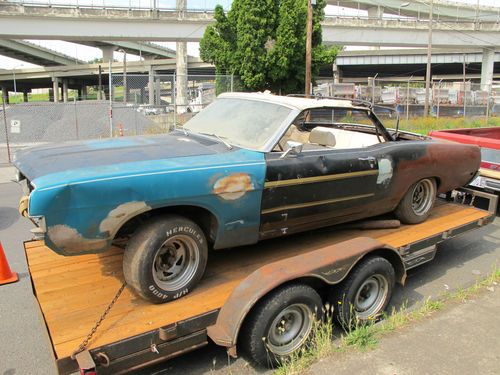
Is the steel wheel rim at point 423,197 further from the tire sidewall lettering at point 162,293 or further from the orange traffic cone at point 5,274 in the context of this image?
the orange traffic cone at point 5,274

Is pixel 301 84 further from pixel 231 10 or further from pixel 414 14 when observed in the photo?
pixel 414 14

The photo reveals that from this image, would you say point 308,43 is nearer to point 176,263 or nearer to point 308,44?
point 308,44

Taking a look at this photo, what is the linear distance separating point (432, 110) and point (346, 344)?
29.9 m

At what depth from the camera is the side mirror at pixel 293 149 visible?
3.82 metres

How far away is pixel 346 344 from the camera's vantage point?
10.7 feet

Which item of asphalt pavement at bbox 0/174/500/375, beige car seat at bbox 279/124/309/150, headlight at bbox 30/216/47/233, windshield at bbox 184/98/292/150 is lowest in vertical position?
asphalt pavement at bbox 0/174/500/375

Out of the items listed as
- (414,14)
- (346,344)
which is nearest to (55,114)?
(346,344)

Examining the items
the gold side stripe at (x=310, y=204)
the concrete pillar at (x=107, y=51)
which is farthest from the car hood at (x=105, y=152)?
the concrete pillar at (x=107, y=51)

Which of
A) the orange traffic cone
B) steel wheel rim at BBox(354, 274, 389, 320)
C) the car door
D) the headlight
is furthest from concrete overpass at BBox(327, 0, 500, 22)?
the headlight

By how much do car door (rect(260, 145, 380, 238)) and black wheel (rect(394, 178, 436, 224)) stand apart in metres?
0.62

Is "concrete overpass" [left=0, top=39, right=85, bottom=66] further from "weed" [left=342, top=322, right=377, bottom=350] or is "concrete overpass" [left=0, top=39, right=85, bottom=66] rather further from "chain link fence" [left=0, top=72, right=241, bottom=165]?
"weed" [left=342, top=322, right=377, bottom=350]

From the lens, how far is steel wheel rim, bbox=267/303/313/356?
3.20 meters

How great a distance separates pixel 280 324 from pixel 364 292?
95cm

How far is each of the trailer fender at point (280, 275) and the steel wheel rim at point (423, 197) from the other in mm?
1571
